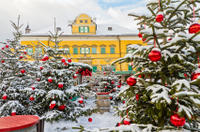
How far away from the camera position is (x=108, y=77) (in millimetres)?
11664

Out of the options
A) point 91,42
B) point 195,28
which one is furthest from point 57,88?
point 91,42

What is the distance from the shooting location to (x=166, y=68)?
2262 mm

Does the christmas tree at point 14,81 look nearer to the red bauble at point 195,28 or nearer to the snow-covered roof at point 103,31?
the red bauble at point 195,28

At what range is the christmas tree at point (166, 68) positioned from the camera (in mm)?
1861

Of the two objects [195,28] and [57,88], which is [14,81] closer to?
[57,88]

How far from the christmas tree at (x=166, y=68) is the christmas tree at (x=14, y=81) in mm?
5400

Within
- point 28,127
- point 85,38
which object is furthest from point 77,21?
point 28,127

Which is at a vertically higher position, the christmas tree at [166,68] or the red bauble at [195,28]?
the red bauble at [195,28]

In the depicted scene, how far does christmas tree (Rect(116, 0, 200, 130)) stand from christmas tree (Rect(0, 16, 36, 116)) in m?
5.40

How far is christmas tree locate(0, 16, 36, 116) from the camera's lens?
6.16m

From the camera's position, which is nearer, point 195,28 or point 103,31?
point 195,28

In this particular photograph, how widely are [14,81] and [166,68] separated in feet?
21.8

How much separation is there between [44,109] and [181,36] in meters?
6.18

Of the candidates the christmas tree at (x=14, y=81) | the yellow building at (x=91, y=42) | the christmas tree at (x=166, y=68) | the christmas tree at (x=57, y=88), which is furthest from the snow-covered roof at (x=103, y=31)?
the christmas tree at (x=166, y=68)
